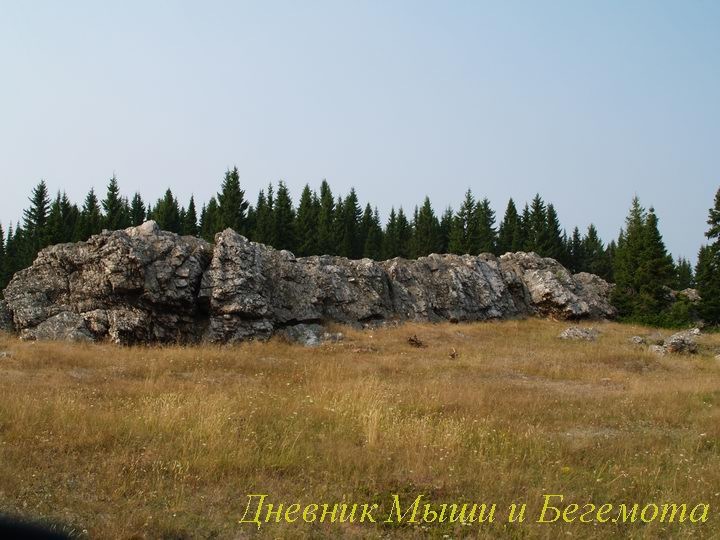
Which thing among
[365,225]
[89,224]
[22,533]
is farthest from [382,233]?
[22,533]

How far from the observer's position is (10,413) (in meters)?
9.59

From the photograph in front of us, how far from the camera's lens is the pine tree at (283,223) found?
244ft

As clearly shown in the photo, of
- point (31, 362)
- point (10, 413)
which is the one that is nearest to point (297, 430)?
point (10, 413)

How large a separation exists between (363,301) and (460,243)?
47010 mm

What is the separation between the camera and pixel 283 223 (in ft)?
248

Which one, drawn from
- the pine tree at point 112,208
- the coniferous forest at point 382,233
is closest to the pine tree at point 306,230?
the coniferous forest at point 382,233

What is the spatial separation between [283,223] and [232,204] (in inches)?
310

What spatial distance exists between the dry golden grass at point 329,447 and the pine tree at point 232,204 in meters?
59.5

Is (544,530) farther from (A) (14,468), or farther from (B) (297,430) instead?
(A) (14,468)

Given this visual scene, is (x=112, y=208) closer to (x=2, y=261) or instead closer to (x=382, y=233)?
(x=2, y=261)

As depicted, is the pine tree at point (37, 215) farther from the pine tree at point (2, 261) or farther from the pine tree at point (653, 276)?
the pine tree at point (653, 276)

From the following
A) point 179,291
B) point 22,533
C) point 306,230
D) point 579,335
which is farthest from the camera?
point 306,230

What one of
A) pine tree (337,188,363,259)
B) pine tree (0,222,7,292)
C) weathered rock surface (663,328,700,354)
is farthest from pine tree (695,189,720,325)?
pine tree (0,222,7,292)

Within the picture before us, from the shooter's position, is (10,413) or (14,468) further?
(10,413)
